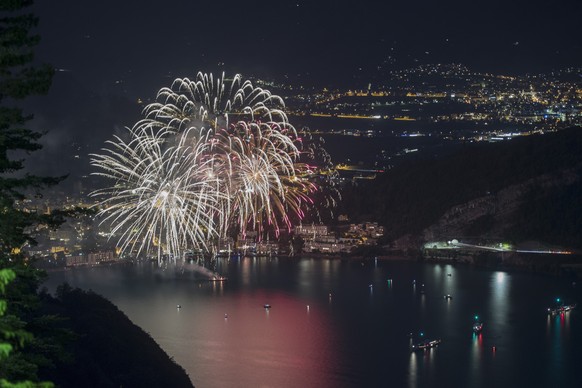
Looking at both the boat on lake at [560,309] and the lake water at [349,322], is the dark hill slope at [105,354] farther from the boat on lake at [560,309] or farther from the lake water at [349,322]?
the boat on lake at [560,309]

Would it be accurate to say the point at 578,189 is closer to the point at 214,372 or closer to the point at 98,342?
the point at 214,372

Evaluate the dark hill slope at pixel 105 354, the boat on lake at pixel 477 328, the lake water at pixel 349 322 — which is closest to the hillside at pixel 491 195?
the lake water at pixel 349 322

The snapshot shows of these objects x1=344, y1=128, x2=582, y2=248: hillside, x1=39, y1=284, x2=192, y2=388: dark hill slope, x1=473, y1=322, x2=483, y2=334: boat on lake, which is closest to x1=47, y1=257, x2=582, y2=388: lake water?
x1=473, y1=322, x2=483, y2=334: boat on lake

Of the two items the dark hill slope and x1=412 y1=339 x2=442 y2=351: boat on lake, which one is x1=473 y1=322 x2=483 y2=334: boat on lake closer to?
x1=412 y1=339 x2=442 y2=351: boat on lake

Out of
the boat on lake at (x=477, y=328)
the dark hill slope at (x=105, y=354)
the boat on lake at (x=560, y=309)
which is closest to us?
the dark hill slope at (x=105, y=354)

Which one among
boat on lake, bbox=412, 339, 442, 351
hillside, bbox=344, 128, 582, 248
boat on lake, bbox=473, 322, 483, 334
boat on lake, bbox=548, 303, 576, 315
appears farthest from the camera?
hillside, bbox=344, 128, 582, 248

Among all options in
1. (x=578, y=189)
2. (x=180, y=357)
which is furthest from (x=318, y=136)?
(x=180, y=357)
